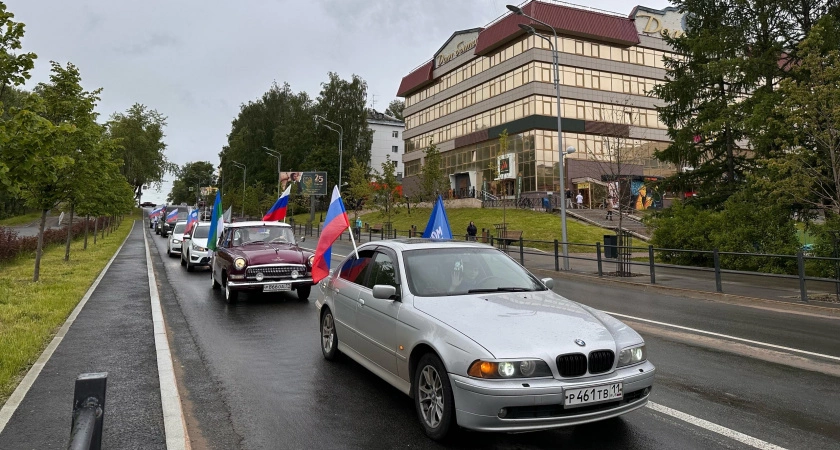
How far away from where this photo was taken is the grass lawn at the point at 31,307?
6.21 metres

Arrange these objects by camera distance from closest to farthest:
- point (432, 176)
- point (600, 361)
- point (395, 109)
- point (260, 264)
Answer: point (600, 361) < point (260, 264) < point (432, 176) < point (395, 109)

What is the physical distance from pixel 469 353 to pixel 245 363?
3775mm

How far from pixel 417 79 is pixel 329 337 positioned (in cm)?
6683

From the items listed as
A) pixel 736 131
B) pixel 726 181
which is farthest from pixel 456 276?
pixel 726 181

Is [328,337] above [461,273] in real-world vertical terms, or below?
below

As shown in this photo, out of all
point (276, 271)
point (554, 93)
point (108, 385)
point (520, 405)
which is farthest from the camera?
point (554, 93)

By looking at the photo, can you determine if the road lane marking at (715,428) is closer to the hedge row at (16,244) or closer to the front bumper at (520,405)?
the front bumper at (520,405)

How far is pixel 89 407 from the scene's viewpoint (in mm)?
2416

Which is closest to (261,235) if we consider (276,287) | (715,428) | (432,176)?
(276,287)

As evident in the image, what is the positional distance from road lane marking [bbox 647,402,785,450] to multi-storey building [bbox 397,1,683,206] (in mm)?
41037

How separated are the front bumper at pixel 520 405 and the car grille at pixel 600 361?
6 centimetres

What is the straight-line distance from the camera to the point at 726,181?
74.9 feet

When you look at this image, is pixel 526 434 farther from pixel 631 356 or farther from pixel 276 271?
pixel 276 271

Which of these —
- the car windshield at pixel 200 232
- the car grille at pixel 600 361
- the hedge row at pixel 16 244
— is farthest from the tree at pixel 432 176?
the car grille at pixel 600 361
